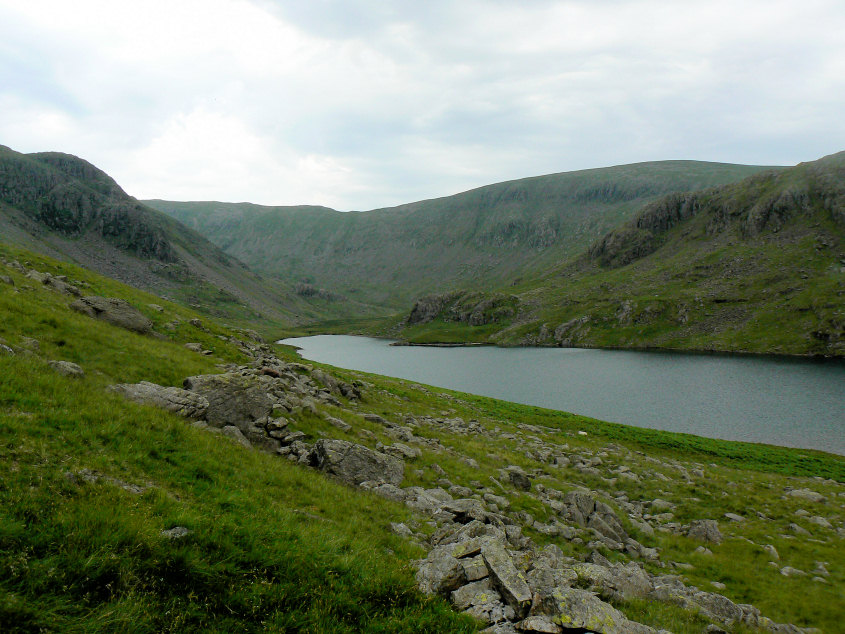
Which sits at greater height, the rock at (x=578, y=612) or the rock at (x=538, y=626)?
the rock at (x=538, y=626)

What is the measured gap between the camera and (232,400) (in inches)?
712

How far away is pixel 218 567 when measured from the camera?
7.23 metres

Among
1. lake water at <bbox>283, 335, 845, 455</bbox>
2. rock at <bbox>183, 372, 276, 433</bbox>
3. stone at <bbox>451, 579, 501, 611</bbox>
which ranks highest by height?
rock at <bbox>183, 372, 276, 433</bbox>

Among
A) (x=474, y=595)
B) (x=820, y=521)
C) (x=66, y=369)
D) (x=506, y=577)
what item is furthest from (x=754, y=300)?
(x=66, y=369)

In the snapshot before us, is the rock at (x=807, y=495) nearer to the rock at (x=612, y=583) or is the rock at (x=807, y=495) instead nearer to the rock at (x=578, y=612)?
the rock at (x=612, y=583)

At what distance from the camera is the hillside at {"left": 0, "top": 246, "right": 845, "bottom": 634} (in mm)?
6648

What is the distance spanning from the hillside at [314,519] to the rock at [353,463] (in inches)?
4.2

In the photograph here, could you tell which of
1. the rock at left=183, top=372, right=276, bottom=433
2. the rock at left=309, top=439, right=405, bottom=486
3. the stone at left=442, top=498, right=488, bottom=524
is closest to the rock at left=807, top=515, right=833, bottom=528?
the stone at left=442, top=498, right=488, bottom=524

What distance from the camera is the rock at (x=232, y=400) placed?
17438mm

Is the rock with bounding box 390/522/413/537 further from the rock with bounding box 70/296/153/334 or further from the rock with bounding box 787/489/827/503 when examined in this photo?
the rock with bounding box 787/489/827/503

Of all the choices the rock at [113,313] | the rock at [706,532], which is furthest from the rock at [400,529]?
the rock at [113,313]

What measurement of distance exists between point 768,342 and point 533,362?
78.3 metres

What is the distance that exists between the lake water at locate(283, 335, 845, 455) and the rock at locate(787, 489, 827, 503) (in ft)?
91.0

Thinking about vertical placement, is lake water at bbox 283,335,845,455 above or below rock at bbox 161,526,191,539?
below
